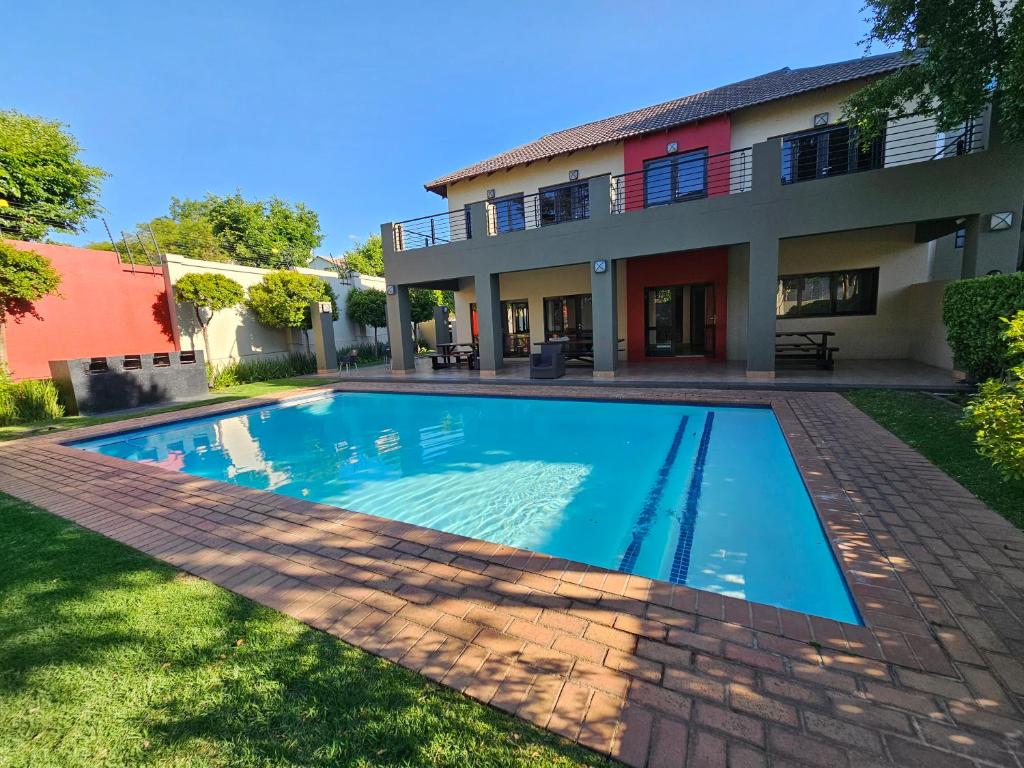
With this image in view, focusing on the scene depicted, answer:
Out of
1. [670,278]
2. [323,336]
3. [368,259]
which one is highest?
[368,259]

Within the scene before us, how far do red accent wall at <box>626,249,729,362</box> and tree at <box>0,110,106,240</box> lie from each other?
2308 centimetres

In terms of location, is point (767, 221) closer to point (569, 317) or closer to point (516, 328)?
point (569, 317)

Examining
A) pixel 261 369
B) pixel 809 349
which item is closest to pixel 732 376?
pixel 809 349

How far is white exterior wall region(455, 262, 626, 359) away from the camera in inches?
565

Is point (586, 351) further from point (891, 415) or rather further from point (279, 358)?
point (279, 358)

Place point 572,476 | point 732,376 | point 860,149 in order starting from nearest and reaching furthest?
1. point 572,476
2. point 732,376
3. point 860,149

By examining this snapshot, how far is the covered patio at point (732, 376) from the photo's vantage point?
8023 millimetres

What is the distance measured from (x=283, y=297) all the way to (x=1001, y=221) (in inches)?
718

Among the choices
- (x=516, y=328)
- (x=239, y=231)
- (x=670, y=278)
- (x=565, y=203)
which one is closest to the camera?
(x=670, y=278)

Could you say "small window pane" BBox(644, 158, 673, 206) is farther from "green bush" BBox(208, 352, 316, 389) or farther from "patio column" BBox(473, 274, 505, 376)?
"green bush" BBox(208, 352, 316, 389)

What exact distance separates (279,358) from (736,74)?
60.3 ft

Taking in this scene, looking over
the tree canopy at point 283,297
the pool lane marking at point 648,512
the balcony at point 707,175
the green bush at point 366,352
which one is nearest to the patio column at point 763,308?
the balcony at point 707,175

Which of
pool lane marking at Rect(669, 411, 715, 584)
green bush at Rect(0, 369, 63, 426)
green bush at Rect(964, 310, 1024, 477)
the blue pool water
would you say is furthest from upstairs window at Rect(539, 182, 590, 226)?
green bush at Rect(0, 369, 63, 426)

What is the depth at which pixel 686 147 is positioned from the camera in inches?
458
